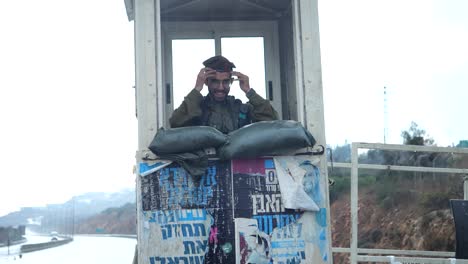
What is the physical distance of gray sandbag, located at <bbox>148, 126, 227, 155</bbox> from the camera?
4039mm

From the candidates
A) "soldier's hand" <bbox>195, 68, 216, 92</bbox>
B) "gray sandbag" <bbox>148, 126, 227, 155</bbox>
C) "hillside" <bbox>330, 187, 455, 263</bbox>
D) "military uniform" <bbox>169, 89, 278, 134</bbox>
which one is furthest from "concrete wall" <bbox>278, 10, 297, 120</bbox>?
"hillside" <bbox>330, 187, 455, 263</bbox>

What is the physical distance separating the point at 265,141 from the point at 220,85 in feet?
3.70

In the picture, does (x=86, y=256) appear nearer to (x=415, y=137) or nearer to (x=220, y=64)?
(x=415, y=137)

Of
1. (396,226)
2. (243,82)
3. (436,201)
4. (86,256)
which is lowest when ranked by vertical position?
(86,256)

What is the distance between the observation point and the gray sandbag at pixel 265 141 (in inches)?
159

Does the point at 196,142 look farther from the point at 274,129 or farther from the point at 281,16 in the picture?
the point at 281,16

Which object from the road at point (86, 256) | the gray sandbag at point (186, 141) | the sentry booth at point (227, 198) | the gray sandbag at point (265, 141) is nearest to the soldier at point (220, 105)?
the sentry booth at point (227, 198)

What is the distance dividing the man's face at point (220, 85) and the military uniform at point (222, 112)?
4 centimetres

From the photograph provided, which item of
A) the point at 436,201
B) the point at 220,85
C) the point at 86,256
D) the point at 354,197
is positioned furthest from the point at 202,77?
the point at 86,256

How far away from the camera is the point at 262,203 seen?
4.12 m

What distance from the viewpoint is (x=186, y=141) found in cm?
404

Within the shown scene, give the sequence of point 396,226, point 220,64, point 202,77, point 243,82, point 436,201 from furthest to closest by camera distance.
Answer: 1. point 396,226
2. point 436,201
3. point 220,64
4. point 243,82
5. point 202,77

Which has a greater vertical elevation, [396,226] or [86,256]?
[396,226]

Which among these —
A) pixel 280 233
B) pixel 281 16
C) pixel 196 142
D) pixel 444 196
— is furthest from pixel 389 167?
pixel 444 196
